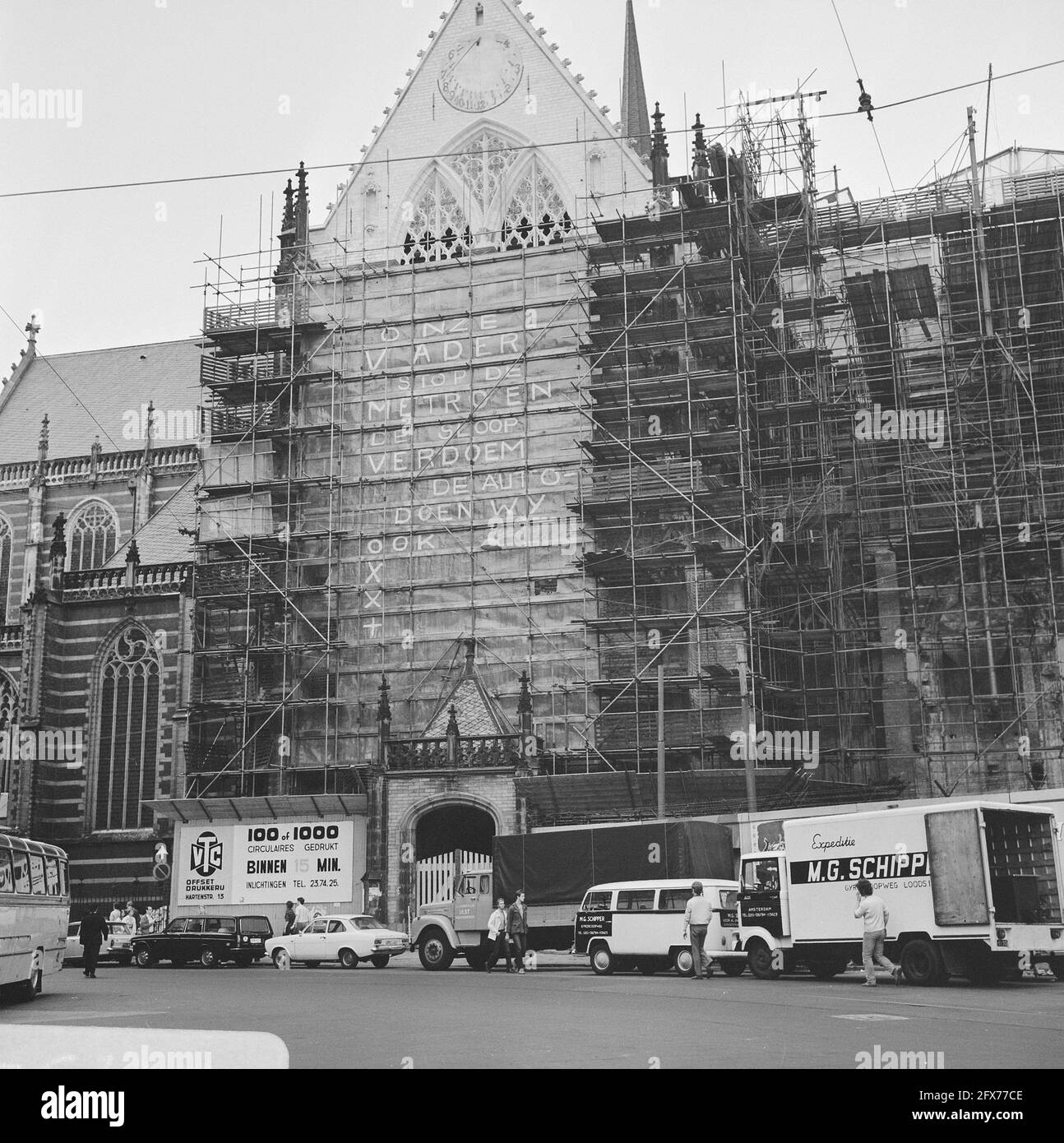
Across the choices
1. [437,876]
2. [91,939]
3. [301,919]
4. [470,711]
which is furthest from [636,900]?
[470,711]

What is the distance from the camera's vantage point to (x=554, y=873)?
28.9 meters

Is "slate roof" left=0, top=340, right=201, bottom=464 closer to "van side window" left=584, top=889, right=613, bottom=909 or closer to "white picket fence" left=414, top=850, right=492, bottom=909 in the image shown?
"white picket fence" left=414, top=850, right=492, bottom=909

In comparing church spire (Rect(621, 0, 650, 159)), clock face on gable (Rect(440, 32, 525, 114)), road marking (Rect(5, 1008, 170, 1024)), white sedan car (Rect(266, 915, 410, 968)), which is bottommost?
road marking (Rect(5, 1008, 170, 1024))

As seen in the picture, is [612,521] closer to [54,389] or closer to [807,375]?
[807,375]

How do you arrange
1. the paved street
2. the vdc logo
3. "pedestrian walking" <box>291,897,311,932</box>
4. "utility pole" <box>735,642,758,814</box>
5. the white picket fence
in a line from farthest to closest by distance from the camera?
the vdc logo < the white picket fence < "pedestrian walking" <box>291,897,311,932</box> < "utility pole" <box>735,642,758,814</box> < the paved street

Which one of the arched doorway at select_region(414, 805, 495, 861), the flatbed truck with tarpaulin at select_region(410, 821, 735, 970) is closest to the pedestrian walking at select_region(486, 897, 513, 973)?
the flatbed truck with tarpaulin at select_region(410, 821, 735, 970)

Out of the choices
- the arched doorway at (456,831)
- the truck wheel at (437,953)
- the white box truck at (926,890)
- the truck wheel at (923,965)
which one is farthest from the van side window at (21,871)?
the arched doorway at (456,831)

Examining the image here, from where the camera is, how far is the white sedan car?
29.8 metres

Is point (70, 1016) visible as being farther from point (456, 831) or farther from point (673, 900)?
point (456, 831)

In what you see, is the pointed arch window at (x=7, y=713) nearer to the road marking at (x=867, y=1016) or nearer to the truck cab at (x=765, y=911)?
the truck cab at (x=765, y=911)

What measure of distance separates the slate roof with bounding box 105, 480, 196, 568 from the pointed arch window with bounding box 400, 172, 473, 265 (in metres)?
12.6

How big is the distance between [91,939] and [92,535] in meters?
29.3
